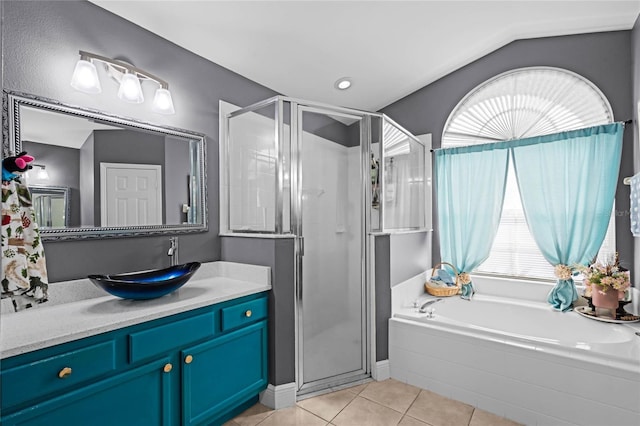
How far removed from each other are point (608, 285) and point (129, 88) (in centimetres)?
354

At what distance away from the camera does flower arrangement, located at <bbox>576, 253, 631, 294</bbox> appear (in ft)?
8.38

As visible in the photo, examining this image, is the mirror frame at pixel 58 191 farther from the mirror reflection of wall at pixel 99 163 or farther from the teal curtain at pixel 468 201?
the teal curtain at pixel 468 201

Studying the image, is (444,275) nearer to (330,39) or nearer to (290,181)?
(290,181)

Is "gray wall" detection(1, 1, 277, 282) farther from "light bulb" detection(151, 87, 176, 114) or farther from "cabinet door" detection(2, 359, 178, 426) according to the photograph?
"cabinet door" detection(2, 359, 178, 426)

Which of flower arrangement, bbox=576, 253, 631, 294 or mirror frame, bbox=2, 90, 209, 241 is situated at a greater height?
mirror frame, bbox=2, 90, 209, 241

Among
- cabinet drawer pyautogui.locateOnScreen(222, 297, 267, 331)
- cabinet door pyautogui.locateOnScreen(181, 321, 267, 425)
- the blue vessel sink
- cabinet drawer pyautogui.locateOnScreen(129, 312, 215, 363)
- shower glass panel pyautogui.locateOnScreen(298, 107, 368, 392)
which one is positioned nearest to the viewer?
cabinet drawer pyautogui.locateOnScreen(129, 312, 215, 363)

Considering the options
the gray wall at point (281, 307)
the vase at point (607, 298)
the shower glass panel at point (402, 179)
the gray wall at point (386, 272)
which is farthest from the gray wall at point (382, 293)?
the vase at point (607, 298)

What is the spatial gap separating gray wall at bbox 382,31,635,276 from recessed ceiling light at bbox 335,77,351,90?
88 cm

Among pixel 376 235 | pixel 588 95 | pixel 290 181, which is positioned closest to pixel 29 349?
pixel 290 181

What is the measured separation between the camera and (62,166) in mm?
1959

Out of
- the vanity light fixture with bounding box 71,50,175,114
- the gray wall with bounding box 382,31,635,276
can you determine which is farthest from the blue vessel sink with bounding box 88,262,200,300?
the gray wall with bounding box 382,31,635,276

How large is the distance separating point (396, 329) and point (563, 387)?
1078mm

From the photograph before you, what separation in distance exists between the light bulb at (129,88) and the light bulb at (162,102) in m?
0.13

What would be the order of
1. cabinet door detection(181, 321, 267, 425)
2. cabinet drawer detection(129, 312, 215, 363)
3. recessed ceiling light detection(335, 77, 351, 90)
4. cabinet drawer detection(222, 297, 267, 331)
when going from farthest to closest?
recessed ceiling light detection(335, 77, 351, 90), cabinet drawer detection(222, 297, 267, 331), cabinet door detection(181, 321, 267, 425), cabinet drawer detection(129, 312, 215, 363)
